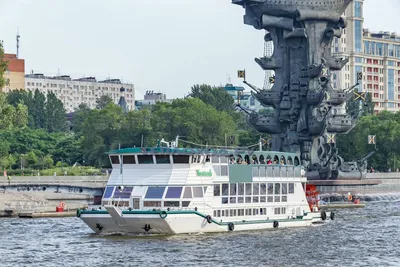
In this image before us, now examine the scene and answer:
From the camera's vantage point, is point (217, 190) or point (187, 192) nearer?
point (187, 192)

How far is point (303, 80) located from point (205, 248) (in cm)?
8067

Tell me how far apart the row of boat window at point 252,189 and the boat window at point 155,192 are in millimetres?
4870

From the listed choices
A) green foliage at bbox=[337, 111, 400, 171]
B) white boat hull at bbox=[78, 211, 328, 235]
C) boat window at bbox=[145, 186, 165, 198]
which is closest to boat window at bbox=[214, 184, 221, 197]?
white boat hull at bbox=[78, 211, 328, 235]

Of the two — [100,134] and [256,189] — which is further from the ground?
[100,134]

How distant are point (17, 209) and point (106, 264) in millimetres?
49185

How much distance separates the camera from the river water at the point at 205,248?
225ft

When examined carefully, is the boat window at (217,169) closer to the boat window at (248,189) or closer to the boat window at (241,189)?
the boat window at (241,189)

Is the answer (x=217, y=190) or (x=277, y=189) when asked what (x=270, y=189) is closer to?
(x=277, y=189)

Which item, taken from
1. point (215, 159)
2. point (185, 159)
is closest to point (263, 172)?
point (215, 159)

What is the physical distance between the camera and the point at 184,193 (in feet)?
264

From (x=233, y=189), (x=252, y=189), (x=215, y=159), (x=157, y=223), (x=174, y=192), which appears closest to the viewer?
(x=157, y=223)

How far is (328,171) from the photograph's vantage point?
6097 inches

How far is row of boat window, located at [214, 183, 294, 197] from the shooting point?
84.1 m

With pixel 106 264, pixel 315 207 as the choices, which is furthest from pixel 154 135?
pixel 106 264
